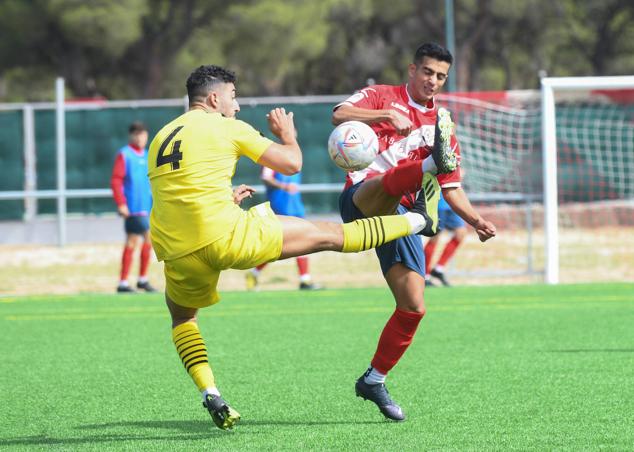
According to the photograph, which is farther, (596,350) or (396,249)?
(596,350)

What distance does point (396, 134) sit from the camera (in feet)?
23.4

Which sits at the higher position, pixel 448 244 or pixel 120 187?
pixel 120 187

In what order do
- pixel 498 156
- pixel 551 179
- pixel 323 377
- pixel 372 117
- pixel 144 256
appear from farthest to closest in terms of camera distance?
pixel 498 156 < pixel 551 179 < pixel 144 256 < pixel 323 377 < pixel 372 117

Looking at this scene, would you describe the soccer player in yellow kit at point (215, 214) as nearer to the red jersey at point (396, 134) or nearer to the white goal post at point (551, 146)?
the red jersey at point (396, 134)

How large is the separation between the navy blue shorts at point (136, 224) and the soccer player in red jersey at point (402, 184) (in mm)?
8368

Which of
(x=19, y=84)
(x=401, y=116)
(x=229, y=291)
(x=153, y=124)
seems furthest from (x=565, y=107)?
(x=19, y=84)

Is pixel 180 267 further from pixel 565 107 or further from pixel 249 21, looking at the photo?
pixel 249 21

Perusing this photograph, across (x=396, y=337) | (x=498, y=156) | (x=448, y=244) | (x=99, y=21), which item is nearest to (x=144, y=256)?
(x=448, y=244)

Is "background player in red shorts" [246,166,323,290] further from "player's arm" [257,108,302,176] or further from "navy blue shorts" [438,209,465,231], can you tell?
"player's arm" [257,108,302,176]

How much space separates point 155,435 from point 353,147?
186cm

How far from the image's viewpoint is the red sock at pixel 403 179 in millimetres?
6641

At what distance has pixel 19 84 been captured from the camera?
140ft

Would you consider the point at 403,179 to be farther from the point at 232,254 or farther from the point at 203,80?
the point at 203,80

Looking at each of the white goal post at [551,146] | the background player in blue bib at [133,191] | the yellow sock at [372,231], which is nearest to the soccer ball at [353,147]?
the yellow sock at [372,231]
